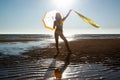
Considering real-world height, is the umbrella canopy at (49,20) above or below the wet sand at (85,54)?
above

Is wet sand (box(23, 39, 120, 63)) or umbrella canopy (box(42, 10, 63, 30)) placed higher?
umbrella canopy (box(42, 10, 63, 30))

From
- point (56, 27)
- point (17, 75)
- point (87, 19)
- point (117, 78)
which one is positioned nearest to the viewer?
point (117, 78)

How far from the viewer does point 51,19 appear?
14141mm

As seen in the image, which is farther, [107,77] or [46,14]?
[46,14]

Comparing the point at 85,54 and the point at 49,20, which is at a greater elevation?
the point at 49,20

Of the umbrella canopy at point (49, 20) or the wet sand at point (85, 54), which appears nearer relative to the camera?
the wet sand at point (85, 54)

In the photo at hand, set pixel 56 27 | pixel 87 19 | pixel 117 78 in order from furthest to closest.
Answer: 1. pixel 87 19
2. pixel 56 27
3. pixel 117 78

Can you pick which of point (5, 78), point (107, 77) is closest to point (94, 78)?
point (107, 77)

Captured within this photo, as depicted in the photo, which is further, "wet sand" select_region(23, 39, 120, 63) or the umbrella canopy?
the umbrella canopy

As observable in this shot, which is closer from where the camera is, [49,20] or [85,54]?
[85,54]

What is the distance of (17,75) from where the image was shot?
646 centimetres

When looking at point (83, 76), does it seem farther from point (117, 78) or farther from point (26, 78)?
point (26, 78)

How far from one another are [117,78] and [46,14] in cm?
886

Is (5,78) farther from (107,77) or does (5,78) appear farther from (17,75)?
(107,77)
